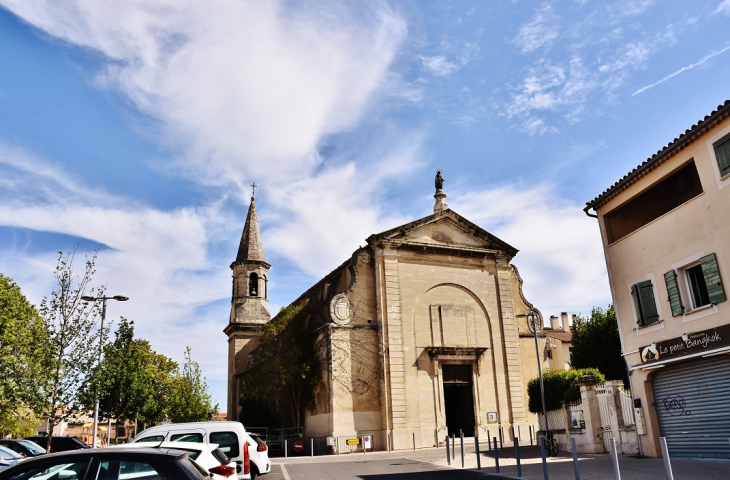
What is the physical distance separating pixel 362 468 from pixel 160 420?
33025 millimetres

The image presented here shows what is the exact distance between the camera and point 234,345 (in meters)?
41.8

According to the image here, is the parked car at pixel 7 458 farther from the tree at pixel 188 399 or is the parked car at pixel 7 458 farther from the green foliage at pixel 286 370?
the tree at pixel 188 399

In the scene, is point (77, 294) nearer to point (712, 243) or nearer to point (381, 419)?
point (381, 419)

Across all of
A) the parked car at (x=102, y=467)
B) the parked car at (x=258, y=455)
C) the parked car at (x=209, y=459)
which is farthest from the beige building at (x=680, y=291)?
the parked car at (x=102, y=467)

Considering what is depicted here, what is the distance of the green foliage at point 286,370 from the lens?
3022 centimetres

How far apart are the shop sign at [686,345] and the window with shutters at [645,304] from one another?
30.6 inches

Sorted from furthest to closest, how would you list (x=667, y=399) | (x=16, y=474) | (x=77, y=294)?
1. (x=77, y=294)
2. (x=667, y=399)
3. (x=16, y=474)

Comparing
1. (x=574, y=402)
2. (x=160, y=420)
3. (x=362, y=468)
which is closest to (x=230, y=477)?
(x=362, y=468)

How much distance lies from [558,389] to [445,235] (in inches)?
489

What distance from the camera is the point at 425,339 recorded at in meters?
30.2

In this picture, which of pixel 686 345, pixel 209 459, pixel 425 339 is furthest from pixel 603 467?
pixel 425 339

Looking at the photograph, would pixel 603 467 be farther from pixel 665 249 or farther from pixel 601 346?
pixel 601 346

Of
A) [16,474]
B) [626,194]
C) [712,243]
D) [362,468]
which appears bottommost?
[362,468]

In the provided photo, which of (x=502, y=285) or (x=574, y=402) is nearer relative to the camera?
(x=574, y=402)
